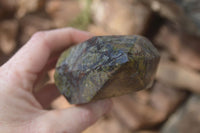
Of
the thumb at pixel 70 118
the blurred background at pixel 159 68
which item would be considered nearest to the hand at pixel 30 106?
the thumb at pixel 70 118

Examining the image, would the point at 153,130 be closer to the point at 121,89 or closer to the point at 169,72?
the point at 169,72

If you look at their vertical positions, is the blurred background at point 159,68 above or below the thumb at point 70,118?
below

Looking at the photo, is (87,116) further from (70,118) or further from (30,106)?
(30,106)

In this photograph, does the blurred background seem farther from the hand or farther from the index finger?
the hand

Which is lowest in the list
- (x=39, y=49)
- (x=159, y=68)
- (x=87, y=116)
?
(x=159, y=68)

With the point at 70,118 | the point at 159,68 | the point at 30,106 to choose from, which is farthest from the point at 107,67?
the point at 159,68

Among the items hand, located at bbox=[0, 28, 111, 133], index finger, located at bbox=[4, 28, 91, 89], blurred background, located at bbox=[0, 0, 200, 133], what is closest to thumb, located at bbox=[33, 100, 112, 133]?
hand, located at bbox=[0, 28, 111, 133]

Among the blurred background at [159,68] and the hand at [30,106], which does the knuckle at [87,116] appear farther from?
the blurred background at [159,68]

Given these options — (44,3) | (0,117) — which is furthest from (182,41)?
(44,3)
